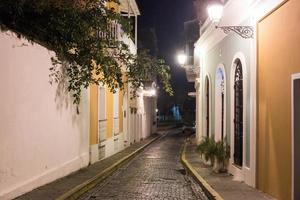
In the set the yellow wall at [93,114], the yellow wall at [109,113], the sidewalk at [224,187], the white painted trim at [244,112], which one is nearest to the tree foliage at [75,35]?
the white painted trim at [244,112]

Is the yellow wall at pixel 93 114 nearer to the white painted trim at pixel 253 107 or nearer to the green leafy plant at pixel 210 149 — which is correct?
the green leafy plant at pixel 210 149

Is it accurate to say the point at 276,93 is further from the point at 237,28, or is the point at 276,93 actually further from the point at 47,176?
the point at 47,176

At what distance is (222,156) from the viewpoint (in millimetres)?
14156

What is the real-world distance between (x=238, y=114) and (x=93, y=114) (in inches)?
233

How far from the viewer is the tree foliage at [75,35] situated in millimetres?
10807

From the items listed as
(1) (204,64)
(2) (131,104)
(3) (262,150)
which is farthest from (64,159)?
(2) (131,104)

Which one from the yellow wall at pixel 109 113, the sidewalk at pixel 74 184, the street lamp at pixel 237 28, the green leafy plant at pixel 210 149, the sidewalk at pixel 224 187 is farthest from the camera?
the yellow wall at pixel 109 113

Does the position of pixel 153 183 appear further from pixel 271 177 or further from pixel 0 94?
pixel 0 94

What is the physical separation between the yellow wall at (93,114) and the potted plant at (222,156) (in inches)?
186

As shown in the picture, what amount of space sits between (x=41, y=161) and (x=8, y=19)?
311 cm

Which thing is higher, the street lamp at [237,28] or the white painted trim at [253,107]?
the street lamp at [237,28]

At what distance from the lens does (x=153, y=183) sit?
13.4m

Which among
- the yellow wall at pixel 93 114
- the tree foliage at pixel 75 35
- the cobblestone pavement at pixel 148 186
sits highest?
the tree foliage at pixel 75 35

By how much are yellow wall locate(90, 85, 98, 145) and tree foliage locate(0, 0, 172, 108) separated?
2487mm
